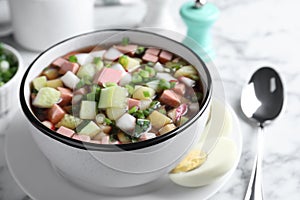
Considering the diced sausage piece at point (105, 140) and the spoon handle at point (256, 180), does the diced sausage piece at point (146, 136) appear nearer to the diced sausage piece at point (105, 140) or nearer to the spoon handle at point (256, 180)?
the diced sausage piece at point (105, 140)

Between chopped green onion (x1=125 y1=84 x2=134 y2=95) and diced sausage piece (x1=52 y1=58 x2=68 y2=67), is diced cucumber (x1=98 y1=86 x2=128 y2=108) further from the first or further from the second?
diced sausage piece (x1=52 y1=58 x2=68 y2=67)

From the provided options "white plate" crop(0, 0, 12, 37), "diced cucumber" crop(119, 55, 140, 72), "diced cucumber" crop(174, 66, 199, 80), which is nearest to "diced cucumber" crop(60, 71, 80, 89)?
"diced cucumber" crop(119, 55, 140, 72)

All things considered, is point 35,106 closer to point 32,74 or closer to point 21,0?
point 32,74

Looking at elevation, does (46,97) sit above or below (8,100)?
above

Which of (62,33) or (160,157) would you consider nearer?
(160,157)

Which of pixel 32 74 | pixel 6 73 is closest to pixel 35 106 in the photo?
pixel 32 74

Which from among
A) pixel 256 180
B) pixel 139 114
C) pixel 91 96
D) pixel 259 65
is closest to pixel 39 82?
pixel 91 96

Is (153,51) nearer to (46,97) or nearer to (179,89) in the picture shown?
(179,89)
